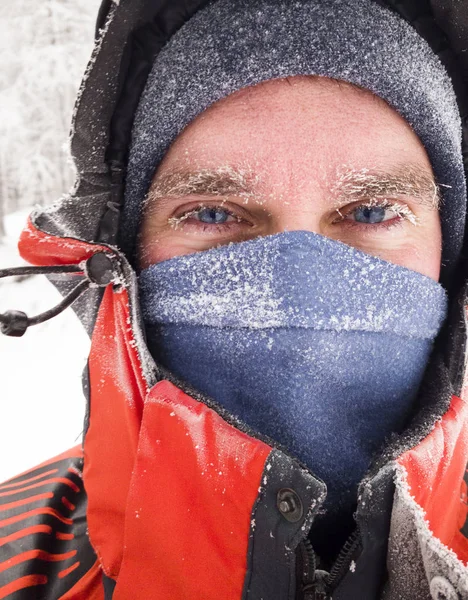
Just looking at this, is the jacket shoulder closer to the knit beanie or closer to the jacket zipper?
the jacket zipper

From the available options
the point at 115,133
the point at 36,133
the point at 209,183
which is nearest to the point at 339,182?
the point at 209,183

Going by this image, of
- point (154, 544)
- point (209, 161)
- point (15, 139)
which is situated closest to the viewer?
point (154, 544)

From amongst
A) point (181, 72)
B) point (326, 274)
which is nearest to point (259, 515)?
point (326, 274)

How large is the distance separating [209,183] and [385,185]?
1.54 feet

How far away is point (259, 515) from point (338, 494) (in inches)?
11.8

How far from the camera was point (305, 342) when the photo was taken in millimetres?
1036

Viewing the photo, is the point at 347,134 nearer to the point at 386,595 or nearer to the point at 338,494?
the point at 338,494

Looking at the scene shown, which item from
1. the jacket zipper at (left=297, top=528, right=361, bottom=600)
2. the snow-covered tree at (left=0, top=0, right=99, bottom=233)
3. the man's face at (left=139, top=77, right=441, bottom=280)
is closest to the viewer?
the jacket zipper at (left=297, top=528, right=361, bottom=600)

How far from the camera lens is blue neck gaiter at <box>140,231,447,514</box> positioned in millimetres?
1041

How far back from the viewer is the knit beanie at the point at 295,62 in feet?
3.95

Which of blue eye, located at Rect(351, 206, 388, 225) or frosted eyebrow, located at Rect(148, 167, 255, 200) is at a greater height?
frosted eyebrow, located at Rect(148, 167, 255, 200)

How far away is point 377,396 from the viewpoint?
111 cm

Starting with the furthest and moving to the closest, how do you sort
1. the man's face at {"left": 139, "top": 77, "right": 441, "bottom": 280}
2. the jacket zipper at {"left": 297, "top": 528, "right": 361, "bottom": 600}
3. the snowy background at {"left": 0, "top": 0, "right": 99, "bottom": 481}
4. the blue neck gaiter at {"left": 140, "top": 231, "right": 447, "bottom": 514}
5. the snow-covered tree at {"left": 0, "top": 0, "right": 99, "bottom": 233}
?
1. the snow-covered tree at {"left": 0, "top": 0, "right": 99, "bottom": 233}
2. the snowy background at {"left": 0, "top": 0, "right": 99, "bottom": 481}
3. the man's face at {"left": 139, "top": 77, "right": 441, "bottom": 280}
4. the blue neck gaiter at {"left": 140, "top": 231, "right": 447, "bottom": 514}
5. the jacket zipper at {"left": 297, "top": 528, "right": 361, "bottom": 600}

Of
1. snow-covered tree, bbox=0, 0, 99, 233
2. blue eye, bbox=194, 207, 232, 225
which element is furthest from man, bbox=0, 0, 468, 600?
snow-covered tree, bbox=0, 0, 99, 233
